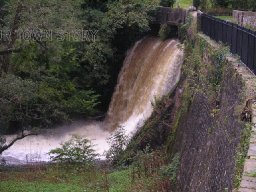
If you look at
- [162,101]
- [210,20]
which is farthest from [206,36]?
[162,101]

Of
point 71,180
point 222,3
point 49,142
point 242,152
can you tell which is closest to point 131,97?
point 49,142

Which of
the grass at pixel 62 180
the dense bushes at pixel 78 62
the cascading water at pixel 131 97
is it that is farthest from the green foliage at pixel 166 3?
the grass at pixel 62 180

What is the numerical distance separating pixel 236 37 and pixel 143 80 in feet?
31.7

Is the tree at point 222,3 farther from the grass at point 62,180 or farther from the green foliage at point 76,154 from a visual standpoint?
the grass at point 62,180

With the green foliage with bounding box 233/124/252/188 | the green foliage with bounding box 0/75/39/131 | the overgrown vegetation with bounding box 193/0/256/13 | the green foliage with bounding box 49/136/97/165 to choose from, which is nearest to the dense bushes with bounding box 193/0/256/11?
the overgrown vegetation with bounding box 193/0/256/13

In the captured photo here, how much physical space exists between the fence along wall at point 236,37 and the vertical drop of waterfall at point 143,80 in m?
2.85

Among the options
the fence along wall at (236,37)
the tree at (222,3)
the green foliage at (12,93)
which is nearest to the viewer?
the fence along wall at (236,37)

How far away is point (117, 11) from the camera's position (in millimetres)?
25844

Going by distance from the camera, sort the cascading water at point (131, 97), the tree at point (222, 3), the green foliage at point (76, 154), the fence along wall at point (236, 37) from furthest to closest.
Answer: the tree at point (222, 3) → the cascading water at point (131, 97) → the green foliage at point (76, 154) → the fence along wall at point (236, 37)

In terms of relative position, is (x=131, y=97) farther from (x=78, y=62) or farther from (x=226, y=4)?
(x=226, y=4)

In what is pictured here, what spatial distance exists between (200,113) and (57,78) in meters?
12.5

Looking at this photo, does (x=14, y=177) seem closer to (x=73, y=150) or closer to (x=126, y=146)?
(x=73, y=150)

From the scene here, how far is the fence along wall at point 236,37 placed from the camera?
39.4ft

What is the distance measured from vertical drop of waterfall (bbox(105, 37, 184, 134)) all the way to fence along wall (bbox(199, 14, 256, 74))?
285 centimetres
